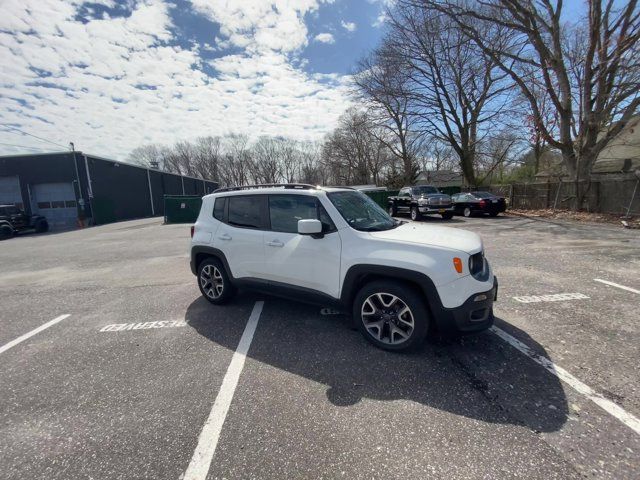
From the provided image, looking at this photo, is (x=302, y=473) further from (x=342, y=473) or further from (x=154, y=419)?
(x=154, y=419)

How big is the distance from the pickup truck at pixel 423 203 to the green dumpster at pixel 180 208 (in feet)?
46.9

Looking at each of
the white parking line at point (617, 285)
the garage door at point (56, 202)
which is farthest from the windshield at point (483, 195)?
the garage door at point (56, 202)

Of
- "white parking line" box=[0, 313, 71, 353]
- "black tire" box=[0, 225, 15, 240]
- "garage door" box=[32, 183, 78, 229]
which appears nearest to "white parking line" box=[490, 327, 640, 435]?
"white parking line" box=[0, 313, 71, 353]

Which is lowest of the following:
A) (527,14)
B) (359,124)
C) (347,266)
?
(347,266)

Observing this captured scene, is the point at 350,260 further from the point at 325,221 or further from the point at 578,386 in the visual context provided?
the point at 578,386

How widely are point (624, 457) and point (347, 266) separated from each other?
2416 mm

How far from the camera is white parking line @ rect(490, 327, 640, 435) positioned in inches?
87.1

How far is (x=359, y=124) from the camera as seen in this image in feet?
98.8

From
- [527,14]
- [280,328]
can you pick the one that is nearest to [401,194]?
[527,14]

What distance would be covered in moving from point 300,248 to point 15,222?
949 inches

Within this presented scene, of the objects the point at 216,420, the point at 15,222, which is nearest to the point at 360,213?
the point at 216,420

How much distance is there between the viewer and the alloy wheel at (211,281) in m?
4.64

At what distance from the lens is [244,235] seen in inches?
166

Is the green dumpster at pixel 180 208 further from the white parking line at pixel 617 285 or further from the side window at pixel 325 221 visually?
the white parking line at pixel 617 285
